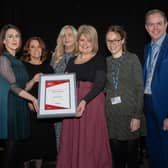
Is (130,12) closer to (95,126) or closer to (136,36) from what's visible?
(136,36)

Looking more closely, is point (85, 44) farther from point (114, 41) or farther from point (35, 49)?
point (35, 49)

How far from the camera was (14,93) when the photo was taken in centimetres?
301

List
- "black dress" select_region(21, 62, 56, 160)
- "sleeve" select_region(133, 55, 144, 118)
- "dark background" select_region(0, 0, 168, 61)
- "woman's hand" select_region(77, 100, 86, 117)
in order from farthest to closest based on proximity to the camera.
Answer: "dark background" select_region(0, 0, 168, 61) < "black dress" select_region(21, 62, 56, 160) < "sleeve" select_region(133, 55, 144, 118) < "woman's hand" select_region(77, 100, 86, 117)

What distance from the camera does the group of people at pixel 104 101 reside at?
286 centimetres

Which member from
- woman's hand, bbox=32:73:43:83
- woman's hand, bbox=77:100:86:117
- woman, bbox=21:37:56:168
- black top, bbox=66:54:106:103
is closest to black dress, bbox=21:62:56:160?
woman, bbox=21:37:56:168

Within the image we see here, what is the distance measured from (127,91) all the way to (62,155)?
2.52 feet

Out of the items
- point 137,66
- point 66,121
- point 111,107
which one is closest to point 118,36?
point 137,66

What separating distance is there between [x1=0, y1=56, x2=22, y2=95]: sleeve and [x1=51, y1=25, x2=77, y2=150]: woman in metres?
0.49

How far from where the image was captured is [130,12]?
5234 mm

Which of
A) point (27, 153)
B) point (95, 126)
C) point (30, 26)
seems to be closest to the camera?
point (95, 126)

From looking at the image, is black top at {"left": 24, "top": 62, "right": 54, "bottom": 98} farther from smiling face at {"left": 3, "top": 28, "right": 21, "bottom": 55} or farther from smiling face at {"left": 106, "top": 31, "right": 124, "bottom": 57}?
smiling face at {"left": 106, "top": 31, "right": 124, "bottom": 57}

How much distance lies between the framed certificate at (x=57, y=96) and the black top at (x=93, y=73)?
77 millimetres

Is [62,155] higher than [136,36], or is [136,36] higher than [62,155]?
[136,36]

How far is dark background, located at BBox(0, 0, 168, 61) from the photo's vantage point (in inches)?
205
